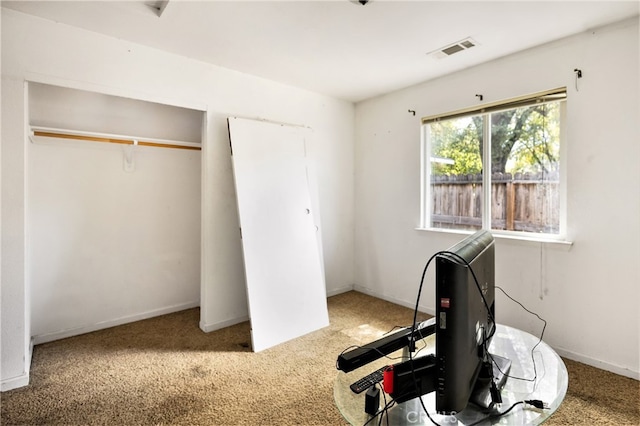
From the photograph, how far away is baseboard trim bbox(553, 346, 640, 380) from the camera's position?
224 cm

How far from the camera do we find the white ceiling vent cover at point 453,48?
2543 mm

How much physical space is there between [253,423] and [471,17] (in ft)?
9.39

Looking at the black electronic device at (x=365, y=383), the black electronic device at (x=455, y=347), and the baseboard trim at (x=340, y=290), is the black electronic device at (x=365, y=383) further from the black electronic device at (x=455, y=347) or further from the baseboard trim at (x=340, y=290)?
the baseboard trim at (x=340, y=290)

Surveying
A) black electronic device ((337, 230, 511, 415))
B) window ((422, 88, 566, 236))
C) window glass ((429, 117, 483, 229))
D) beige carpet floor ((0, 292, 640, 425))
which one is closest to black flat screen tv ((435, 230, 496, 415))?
black electronic device ((337, 230, 511, 415))

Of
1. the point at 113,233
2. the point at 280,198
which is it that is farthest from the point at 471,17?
the point at 113,233

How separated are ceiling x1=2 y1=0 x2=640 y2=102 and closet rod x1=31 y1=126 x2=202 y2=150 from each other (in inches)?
35.4

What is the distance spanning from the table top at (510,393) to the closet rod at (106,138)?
9.56ft

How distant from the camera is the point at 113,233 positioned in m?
3.15

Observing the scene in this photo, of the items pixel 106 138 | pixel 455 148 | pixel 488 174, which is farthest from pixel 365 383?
pixel 106 138

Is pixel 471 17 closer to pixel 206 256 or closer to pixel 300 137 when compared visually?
pixel 300 137

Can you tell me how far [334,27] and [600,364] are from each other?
3088 mm

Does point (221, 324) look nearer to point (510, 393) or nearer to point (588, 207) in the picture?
point (510, 393)

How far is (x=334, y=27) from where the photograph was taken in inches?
91.7

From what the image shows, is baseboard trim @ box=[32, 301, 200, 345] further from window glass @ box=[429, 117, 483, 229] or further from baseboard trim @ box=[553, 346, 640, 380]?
baseboard trim @ box=[553, 346, 640, 380]
